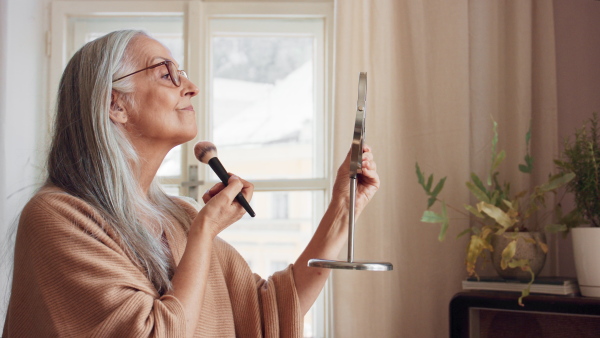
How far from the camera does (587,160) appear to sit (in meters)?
1.91

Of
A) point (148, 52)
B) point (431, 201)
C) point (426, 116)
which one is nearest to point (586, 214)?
point (431, 201)

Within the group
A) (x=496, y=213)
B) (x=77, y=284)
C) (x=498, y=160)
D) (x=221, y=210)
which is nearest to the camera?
(x=77, y=284)

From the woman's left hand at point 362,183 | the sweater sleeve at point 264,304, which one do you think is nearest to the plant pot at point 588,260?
the woman's left hand at point 362,183

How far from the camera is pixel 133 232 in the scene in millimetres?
1330

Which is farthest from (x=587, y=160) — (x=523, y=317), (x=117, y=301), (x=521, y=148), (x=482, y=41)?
(x=117, y=301)

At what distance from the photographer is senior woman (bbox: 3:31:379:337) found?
3.80 feet

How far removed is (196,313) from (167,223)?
35 centimetres

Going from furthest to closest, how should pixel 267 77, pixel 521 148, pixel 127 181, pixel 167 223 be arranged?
1. pixel 267 77
2. pixel 521 148
3. pixel 167 223
4. pixel 127 181

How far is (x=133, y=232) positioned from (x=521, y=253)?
48.4 inches

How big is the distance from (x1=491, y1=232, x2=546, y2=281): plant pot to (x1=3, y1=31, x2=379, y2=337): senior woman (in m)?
0.72

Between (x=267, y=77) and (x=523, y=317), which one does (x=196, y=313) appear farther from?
(x=267, y=77)

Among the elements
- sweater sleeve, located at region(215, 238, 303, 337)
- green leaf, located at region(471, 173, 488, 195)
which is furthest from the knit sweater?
green leaf, located at region(471, 173, 488, 195)

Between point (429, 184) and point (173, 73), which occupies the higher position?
point (173, 73)

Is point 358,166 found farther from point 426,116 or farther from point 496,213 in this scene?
point 426,116
